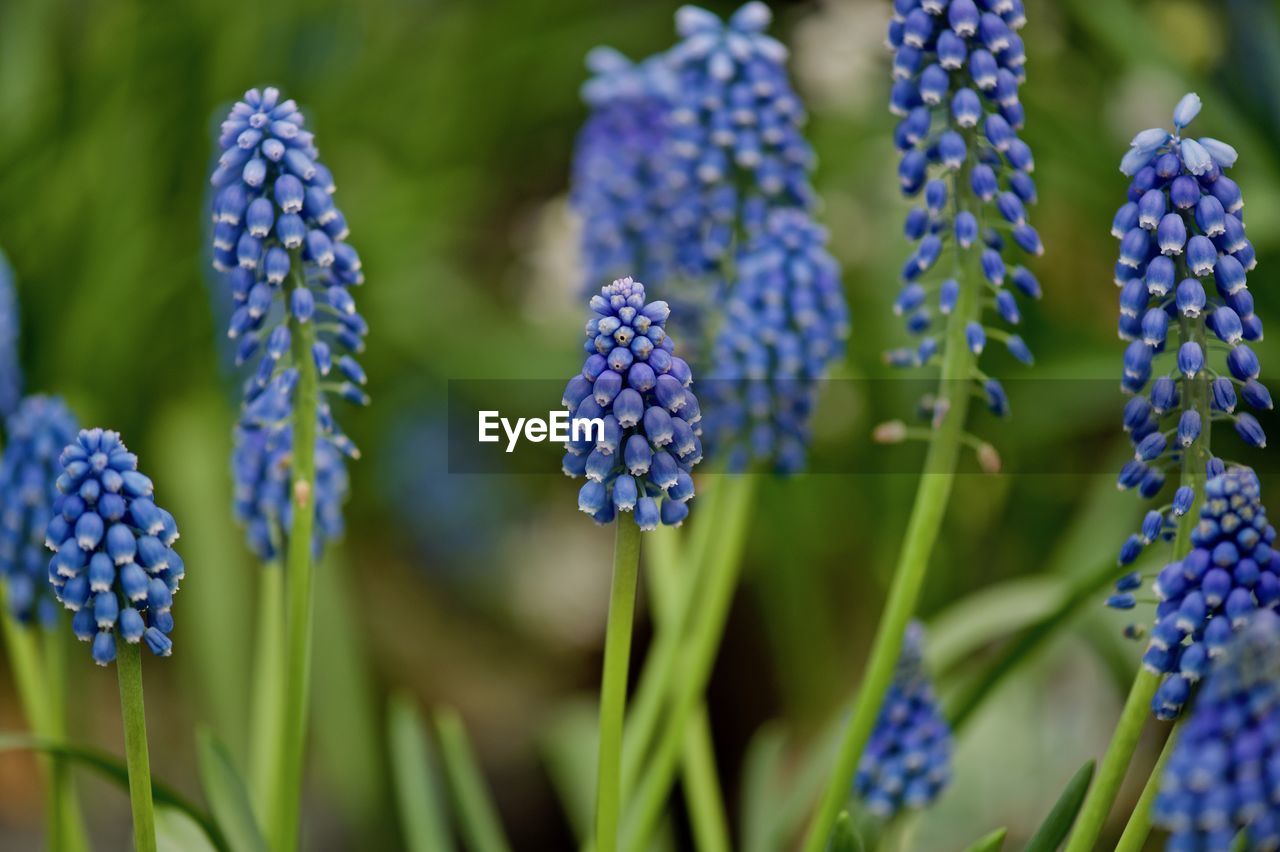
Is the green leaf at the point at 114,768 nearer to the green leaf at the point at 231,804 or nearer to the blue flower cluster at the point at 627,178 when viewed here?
the green leaf at the point at 231,804

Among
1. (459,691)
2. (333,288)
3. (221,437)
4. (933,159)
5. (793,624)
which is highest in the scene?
(933,159)

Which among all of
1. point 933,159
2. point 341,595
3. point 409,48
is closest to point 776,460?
point 933,159

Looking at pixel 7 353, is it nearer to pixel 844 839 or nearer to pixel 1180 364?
pixel 844 839

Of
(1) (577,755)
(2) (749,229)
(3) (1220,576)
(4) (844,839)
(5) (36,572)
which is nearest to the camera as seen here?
(3) (1220,576)

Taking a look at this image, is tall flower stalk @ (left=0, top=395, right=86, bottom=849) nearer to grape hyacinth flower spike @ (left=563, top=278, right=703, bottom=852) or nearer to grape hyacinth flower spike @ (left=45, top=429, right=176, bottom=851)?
grape hyacinth flower spike @ (left=45, top=429, right=176, bottom=851)

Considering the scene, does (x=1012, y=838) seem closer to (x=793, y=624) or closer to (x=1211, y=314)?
(x=793, y=624)

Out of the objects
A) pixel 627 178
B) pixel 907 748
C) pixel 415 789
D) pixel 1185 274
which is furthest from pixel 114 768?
pixel 1185 274
